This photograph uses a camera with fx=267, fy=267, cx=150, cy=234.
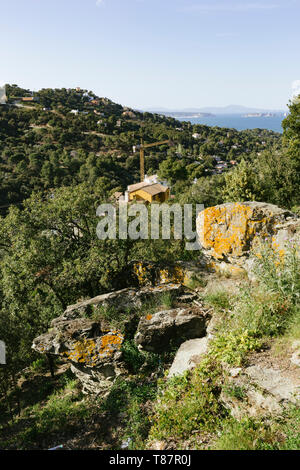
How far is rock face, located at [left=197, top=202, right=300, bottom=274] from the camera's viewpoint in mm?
7289

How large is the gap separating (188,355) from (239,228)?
3.93 m

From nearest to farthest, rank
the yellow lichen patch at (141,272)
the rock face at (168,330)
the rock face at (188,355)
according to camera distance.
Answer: the rock face at (188,355)
the rock face at (168,330)
the yellow lichen patch at (141,272)

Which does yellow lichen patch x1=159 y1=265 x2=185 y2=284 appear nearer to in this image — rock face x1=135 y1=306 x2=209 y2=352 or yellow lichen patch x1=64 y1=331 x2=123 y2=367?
rock face x1=135 y1=306 x2=209 y2=352

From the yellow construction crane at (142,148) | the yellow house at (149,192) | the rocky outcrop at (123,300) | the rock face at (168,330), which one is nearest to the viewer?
the rock face at (168,330)

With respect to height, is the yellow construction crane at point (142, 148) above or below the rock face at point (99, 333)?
above

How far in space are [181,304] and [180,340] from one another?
92cm

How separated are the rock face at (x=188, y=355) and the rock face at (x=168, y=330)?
278 millimetres

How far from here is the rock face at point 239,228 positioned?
23.9 feet

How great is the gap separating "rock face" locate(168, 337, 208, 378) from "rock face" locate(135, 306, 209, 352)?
278 mm

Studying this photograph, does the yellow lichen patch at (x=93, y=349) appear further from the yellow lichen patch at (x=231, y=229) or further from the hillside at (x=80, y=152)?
the hillside at (x=80, y=152)

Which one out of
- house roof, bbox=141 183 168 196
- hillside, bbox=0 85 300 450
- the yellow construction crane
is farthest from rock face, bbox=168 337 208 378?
the yellow construction crane

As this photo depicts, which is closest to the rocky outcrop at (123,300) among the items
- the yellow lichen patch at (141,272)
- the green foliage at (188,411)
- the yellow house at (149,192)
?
the yellow lichen patch at (141,272)
